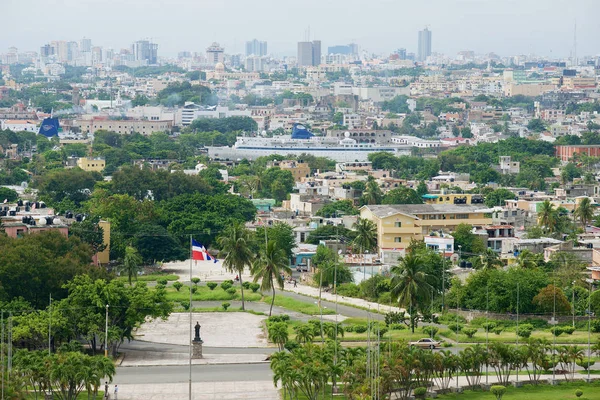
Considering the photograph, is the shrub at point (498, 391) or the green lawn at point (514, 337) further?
the green lawn at point (514, 337)

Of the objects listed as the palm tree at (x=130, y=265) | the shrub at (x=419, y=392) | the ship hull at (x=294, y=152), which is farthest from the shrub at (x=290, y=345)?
the ship hull at (x=294, y=152)

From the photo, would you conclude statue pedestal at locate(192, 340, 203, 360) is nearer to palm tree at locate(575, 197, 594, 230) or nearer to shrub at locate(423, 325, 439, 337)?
shrub at locate(423, 325, 439, 337)

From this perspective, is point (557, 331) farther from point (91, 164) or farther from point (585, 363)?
point (91, 164)

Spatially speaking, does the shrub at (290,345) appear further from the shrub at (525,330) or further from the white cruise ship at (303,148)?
the white cruise ship at (303,148)

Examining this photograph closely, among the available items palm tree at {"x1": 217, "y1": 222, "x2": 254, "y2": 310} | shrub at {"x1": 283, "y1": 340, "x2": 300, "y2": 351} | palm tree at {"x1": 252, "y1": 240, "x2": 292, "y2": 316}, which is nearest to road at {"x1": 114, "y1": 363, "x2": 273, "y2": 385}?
shrub at {"x1": 283, "y1": 340, "x2": 300, "y2": 351}

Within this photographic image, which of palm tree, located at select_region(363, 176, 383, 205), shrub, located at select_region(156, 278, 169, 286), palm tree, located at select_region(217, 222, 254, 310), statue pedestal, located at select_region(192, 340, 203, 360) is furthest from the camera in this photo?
palm tree, located at select_region(363, 176, 383, 205)
